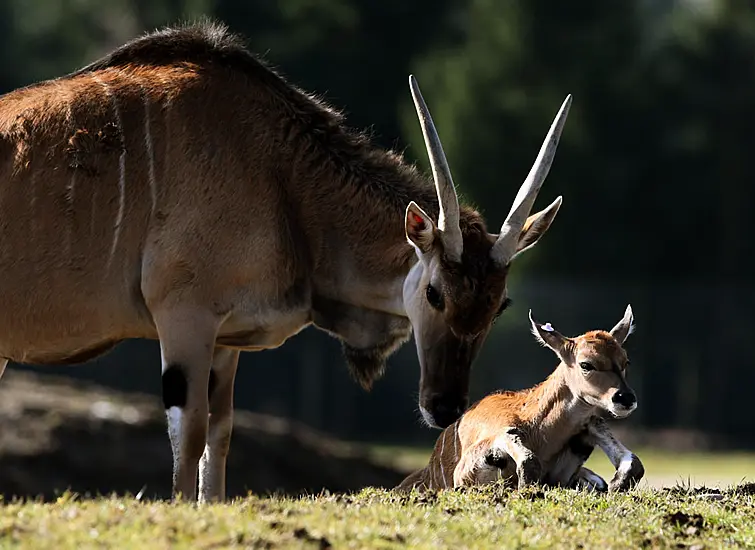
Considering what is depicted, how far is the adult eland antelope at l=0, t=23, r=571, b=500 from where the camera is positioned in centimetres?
970

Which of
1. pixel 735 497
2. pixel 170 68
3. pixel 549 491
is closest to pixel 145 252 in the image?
pixel 170 68

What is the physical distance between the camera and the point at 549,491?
952 centimetres

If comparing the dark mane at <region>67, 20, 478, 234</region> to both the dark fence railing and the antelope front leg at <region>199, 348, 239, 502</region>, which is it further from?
the dark fence railing

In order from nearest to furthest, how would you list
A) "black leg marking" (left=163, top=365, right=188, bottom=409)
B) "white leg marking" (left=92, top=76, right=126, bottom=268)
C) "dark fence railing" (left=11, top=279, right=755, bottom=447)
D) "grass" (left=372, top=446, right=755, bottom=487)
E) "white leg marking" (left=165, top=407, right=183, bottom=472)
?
1. "black leg marking" (left=163, top=365, right=188, bottom=409)
2. "white leg marking" (left=165, top=407, right=183, bottom=472)
3. "white leg marking" (left=92, top=76, right=126, bottom=268)
4. "grass" (left=372, top=446, right=755, bottom=487)
5. "dark fence railing" (left=11, top=279, right=755, bottom=447)

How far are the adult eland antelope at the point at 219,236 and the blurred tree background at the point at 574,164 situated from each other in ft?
73.7

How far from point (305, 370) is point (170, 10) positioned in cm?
1570

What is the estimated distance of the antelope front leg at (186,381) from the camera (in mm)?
9578

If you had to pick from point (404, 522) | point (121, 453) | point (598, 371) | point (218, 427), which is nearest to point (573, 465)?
point (598, 371)

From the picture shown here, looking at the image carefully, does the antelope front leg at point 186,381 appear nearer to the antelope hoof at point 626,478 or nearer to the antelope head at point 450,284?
the antelope head at point 450,284

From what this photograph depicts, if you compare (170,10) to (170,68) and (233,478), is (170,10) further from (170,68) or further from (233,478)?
(170,68)

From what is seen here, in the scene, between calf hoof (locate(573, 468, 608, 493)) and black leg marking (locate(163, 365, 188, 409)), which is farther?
calf hoof (locate(573, 468, 608, 493))

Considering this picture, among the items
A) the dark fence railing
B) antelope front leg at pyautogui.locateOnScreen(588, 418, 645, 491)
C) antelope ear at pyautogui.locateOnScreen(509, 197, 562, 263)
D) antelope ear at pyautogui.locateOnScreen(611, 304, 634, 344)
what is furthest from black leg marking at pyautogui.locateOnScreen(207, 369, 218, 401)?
the dark fence railing

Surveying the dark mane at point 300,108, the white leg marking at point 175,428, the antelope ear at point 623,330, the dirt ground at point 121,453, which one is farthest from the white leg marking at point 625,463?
the dirt ground at point 121,453

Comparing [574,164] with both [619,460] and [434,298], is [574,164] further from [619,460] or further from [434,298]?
[434,298]
